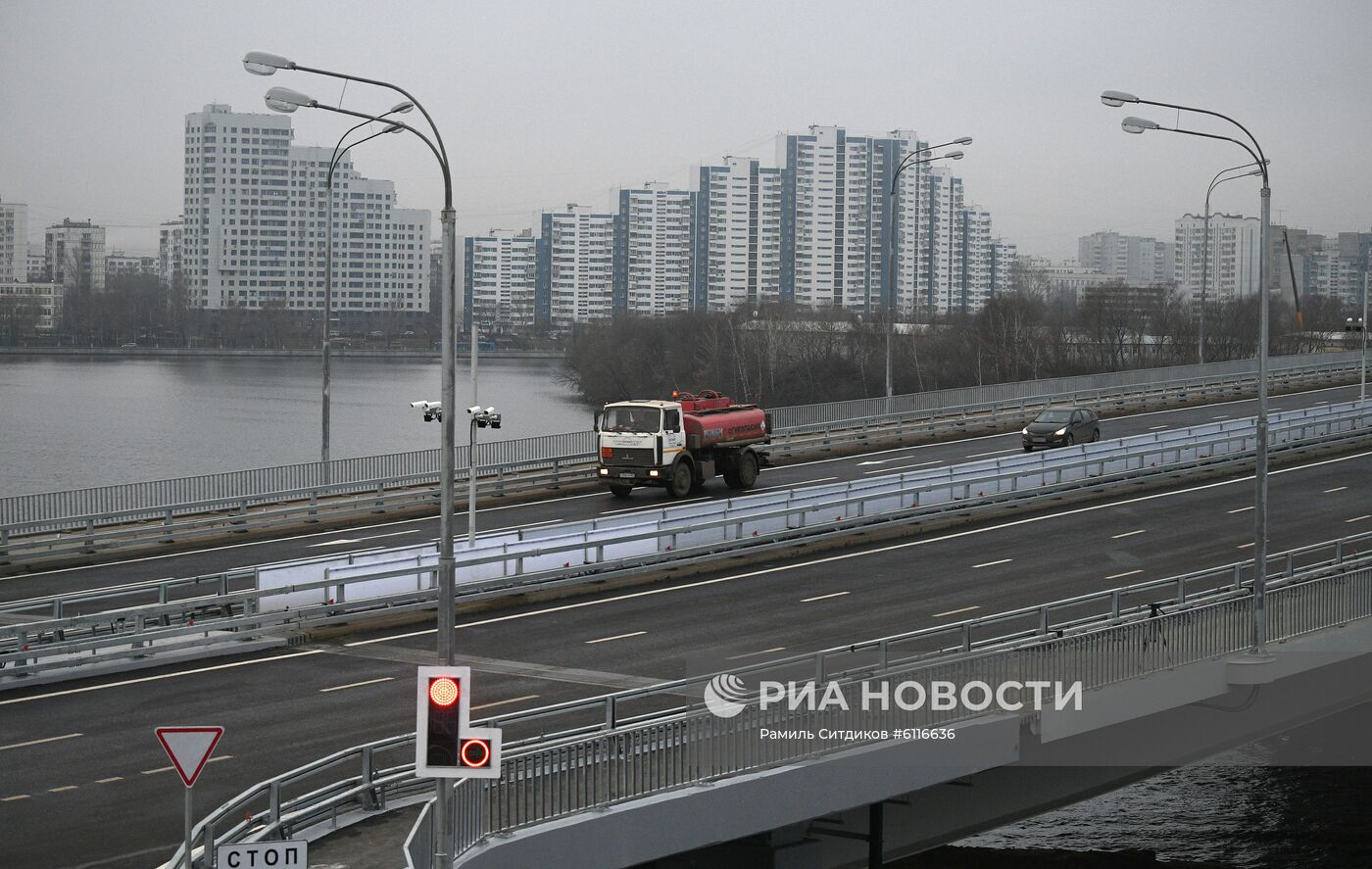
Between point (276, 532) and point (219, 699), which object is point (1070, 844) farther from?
point (276, 532)

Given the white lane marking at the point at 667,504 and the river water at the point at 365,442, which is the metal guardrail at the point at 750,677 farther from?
the white lane marking at the point at 667,504

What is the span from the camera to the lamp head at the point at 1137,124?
22.8m

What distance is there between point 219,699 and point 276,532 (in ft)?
45.5

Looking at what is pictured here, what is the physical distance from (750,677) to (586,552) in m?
11.8

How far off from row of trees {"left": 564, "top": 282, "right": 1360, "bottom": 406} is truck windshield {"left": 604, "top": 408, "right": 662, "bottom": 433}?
194 ft

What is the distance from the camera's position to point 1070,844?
24.1 metres

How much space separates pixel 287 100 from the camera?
17297mm

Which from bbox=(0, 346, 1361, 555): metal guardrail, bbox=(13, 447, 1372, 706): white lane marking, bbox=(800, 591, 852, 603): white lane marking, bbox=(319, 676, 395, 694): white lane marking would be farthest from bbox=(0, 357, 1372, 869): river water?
bbox=(0, 346, 1361, 555): metal guardrail

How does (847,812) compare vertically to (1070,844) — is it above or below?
above

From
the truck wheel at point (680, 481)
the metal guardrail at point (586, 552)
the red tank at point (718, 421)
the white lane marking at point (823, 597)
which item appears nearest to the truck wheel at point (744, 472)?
the red tank at point (718, 421)

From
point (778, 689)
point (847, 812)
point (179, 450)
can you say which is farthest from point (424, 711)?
point (179, 450)

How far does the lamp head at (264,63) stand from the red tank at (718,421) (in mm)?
21703

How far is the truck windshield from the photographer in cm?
3731

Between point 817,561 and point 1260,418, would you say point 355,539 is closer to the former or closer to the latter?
point 817,561
